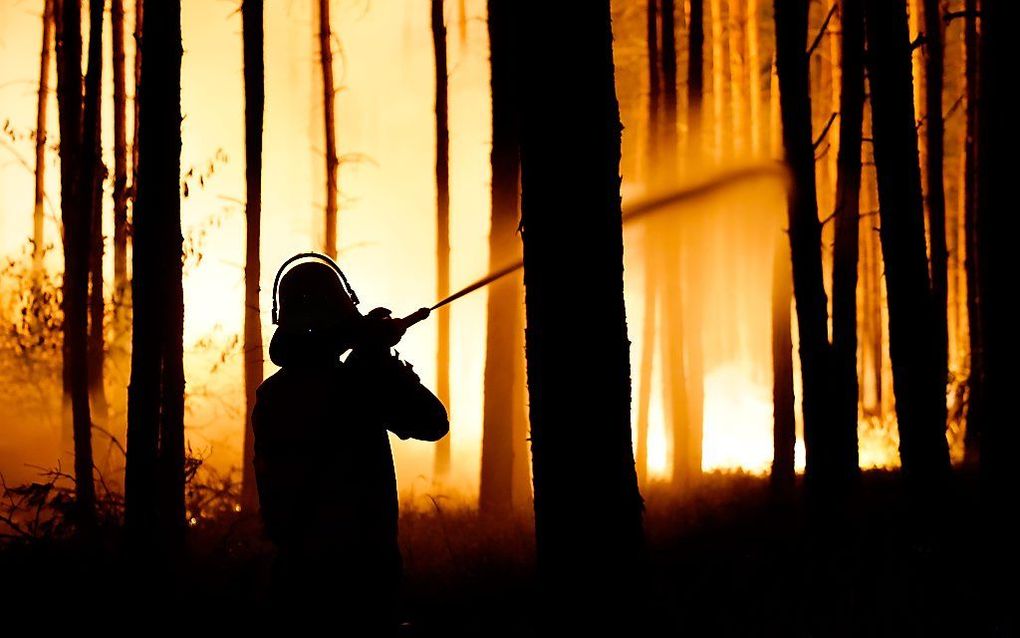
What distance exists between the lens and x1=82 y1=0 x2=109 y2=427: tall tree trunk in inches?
342

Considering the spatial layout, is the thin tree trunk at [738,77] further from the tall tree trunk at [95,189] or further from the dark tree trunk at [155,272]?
the dark tree trunk at [155,272]

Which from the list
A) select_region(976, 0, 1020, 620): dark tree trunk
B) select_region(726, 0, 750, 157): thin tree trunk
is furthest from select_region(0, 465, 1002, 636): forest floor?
select_region(726, 0, 750, 157): thin tree trunk

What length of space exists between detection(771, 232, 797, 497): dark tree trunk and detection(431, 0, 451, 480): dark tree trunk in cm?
617

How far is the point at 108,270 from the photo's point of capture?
54.4 feet

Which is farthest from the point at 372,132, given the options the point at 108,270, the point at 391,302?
the point at 108,270

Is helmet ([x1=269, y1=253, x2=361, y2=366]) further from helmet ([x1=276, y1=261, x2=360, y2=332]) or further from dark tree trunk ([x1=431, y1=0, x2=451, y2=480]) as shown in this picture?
dark tree trunk ([x1=431, y1=0, x2=451, y2=480])

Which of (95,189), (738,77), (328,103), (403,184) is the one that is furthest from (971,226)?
(95,189)

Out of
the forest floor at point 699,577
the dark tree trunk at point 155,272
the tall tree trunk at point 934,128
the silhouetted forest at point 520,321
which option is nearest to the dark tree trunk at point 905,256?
the silhouetted forest at point 520,321

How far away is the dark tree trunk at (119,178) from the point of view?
13625mm

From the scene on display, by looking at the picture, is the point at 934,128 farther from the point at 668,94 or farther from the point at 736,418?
the point at 736,418

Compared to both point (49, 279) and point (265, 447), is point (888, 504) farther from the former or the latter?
point (49, 279)

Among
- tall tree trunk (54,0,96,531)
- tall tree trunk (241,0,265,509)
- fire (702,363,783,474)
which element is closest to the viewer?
tall tree trunk (54,0,96,531)

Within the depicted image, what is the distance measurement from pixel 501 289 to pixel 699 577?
4629mm

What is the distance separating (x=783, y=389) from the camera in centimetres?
1030
